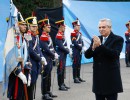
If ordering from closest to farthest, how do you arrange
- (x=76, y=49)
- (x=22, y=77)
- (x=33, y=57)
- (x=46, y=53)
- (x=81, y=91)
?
(x=22, y=77), (x=33, y=57), (x=46, y=53), (x=81, y=91), (x=76, y=49)

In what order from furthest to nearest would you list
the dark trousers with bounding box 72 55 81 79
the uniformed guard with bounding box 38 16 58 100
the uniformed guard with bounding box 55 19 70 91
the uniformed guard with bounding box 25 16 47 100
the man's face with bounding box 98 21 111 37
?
the dark trousers with bounding box 72 55 81 79 < the uniformed guard with bounding box 55 19 70 91 < the uniformed guard with bounding box 38 16 58 100 < the uniformed guard with bounding box 25 16 47 100 < the man's face with bounding box 98 21 111 37

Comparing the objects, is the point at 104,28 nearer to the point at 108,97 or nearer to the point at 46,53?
the point at 108,97

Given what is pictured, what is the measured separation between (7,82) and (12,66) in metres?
0.28

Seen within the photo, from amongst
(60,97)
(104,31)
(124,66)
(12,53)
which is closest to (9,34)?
(12,53)

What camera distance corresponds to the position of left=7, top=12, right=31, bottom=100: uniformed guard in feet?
19.0

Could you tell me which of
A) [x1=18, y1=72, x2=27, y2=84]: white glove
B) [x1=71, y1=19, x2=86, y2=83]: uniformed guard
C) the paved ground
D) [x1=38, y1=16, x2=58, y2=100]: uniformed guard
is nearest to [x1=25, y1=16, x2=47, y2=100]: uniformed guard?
[x1=18, y1=72, x2=27, y2=84]: white glove

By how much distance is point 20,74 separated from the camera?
18.9ft

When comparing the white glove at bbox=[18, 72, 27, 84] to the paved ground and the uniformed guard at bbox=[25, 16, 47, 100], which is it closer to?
the uniformed guard at bbox=[25, 16, 47, 100]

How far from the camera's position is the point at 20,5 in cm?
1628

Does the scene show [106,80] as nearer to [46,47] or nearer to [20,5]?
[46,47]

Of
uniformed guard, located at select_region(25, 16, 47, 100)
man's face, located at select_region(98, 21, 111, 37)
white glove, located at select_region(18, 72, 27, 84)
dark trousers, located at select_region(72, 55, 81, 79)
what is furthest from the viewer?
dark trousers, located at select_region(72, 55, 81, 79)

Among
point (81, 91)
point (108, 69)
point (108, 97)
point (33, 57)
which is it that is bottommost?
point (81, 91)

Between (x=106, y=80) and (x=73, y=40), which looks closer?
(x=106, y=80)

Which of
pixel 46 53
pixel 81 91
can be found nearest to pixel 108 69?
pixel 46 53
